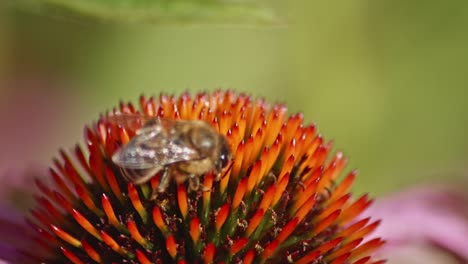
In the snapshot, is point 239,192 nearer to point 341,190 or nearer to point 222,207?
point 222,207

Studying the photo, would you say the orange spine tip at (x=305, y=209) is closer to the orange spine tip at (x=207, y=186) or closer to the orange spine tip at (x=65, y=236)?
the orange spine tip at (x=207, y=186)

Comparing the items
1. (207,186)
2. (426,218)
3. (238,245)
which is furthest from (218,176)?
(426,218)

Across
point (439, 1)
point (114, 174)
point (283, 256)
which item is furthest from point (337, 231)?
point (439, 1)

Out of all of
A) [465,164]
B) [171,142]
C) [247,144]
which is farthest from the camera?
[465,164]

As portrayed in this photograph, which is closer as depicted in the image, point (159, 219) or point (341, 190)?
point (159, 219)

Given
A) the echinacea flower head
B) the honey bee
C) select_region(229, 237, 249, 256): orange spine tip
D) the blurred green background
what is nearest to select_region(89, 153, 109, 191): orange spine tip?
the echinacea flower head

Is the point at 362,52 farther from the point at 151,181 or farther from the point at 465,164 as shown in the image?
the point at 151,181
